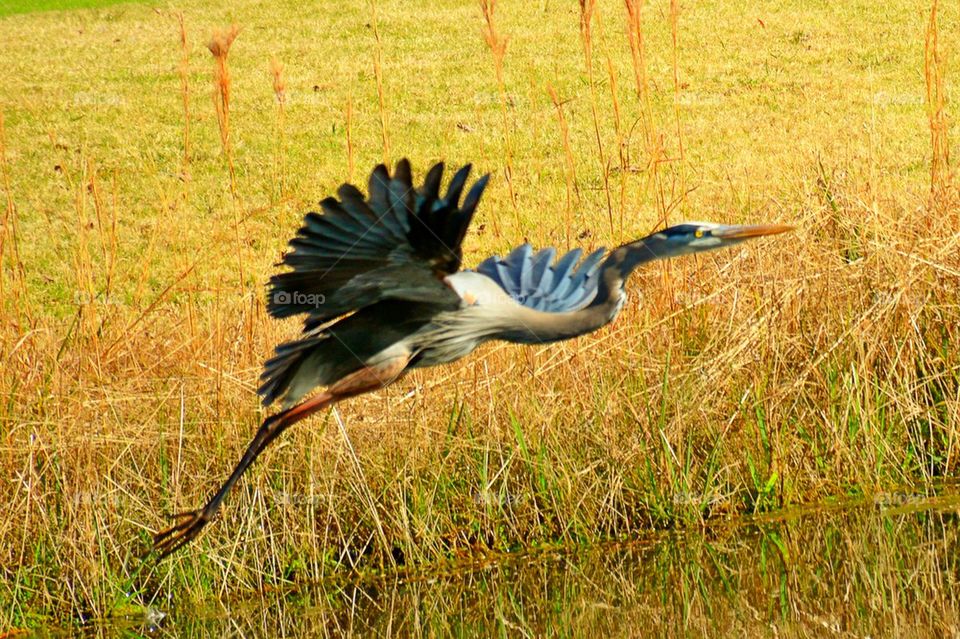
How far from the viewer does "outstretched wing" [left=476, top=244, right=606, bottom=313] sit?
4082 millimetres

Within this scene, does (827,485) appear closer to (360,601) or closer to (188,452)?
(360,601)

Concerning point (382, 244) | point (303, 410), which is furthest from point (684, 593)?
point (382, 244)

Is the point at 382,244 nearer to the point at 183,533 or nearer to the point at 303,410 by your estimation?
the point at 303,410

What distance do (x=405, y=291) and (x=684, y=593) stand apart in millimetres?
1816

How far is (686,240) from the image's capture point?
4.05 metres

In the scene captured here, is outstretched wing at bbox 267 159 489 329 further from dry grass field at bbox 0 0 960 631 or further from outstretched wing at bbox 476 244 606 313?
dry grass field at bbox 0 0 960 631

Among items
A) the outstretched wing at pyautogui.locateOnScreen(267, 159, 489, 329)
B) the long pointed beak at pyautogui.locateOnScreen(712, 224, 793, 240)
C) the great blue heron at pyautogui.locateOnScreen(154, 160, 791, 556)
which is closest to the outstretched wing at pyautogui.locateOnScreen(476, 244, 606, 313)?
the great blue heron at pyautogui.locateOnScreen(154, 160, 791, 556)

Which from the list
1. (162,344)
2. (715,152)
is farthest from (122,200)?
(162,344)

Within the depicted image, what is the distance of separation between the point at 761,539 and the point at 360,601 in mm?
1511

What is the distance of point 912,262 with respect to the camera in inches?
208

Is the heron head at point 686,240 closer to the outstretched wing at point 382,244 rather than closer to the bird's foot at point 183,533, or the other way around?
the outstretched wing at point 382,244

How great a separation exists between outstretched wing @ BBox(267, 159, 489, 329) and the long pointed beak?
96cm

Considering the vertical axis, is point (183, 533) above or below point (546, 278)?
below

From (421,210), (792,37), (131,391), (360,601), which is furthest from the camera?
(792,37)
